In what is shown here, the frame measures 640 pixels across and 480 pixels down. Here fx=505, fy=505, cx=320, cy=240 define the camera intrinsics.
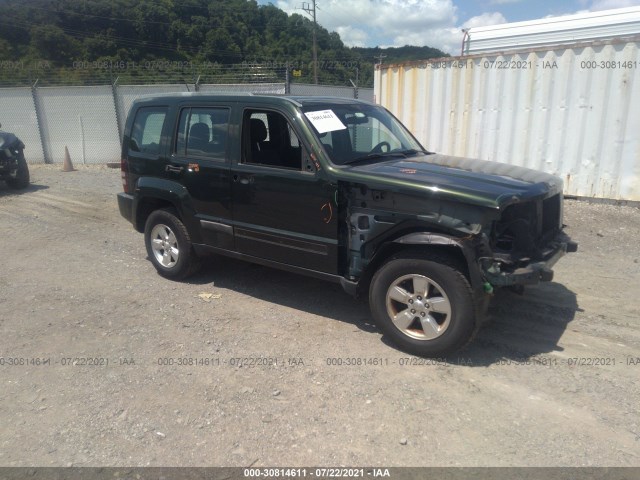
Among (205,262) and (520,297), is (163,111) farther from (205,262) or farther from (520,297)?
(520,297)

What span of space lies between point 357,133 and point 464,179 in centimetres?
128

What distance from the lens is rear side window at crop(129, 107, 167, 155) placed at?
5.42 meters

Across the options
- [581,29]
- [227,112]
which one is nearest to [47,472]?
[227,112]

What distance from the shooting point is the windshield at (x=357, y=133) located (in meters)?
4.32

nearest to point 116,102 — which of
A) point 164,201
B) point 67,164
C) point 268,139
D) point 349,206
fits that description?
point 67,164

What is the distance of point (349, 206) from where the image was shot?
405 centimetres

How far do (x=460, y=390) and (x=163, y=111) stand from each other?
4060 millimetres

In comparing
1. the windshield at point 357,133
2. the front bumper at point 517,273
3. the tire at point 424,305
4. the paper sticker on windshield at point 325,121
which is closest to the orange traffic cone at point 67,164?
the windshield at point 357,133

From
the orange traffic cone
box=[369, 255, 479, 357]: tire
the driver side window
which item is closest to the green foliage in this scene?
the orange traffic cone

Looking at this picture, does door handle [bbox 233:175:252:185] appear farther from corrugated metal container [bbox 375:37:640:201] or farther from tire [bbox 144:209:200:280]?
corrugated metal container [bbox 375:37:640:201]

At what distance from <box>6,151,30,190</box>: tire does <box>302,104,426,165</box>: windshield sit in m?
8.84

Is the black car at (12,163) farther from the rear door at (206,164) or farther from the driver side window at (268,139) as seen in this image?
the driver side window at (268,139)

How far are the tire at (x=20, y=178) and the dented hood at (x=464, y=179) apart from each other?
9370 millimetres

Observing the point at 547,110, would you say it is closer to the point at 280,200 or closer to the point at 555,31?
the point at 555,31
